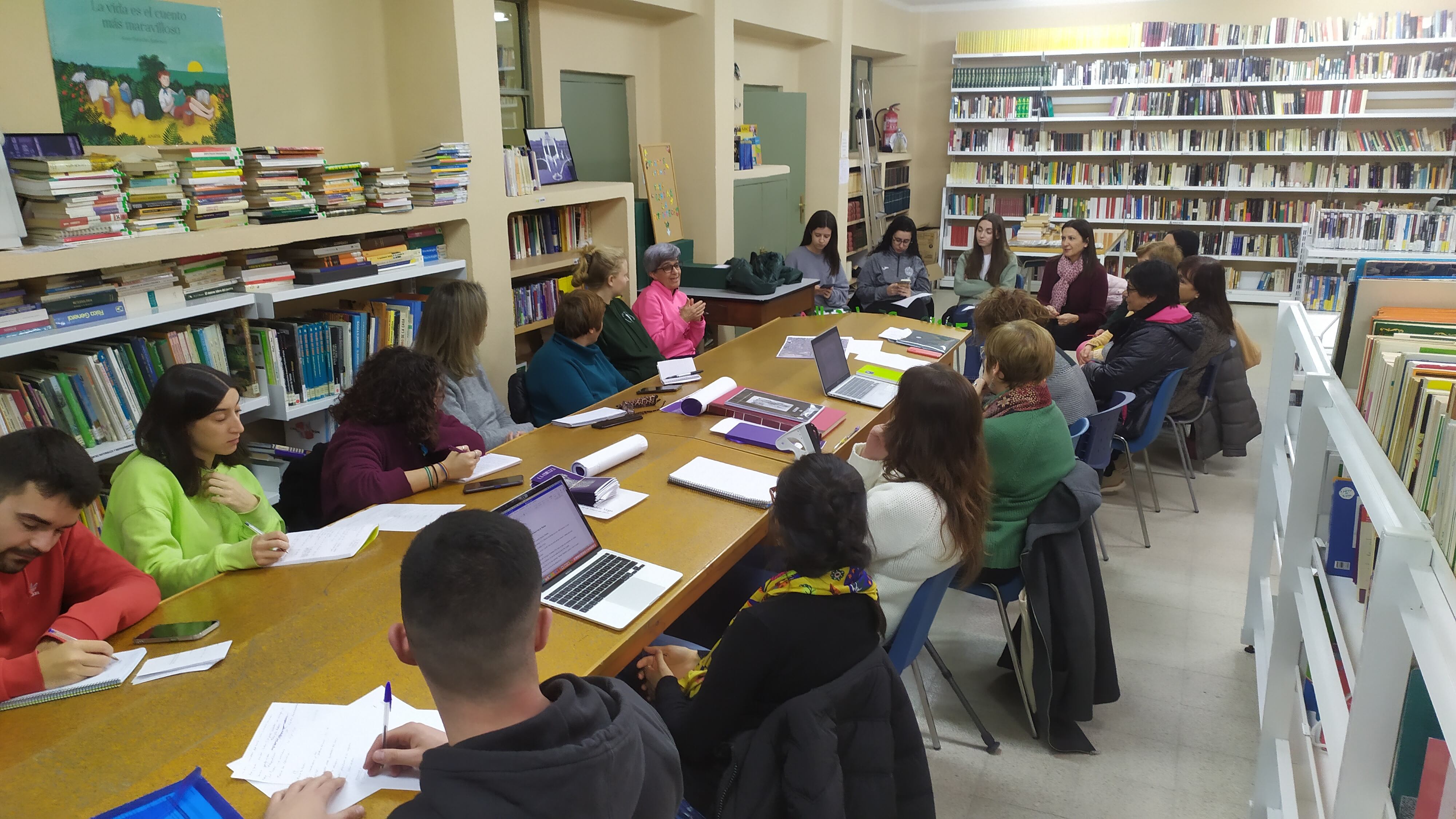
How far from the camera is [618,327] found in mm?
4316

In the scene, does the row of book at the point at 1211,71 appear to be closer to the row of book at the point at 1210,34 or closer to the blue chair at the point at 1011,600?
the row of book at the point at 1210,34

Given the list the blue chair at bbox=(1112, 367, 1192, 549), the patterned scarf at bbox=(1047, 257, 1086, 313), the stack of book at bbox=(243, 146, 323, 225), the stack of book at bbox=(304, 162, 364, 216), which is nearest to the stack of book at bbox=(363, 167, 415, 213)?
the stack of book at bbox=(304, 162, 364, 216)

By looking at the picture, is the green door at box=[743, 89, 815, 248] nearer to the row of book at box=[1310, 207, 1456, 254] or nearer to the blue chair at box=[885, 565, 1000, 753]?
the row of book at box=[1310, 207, 1456, 254]

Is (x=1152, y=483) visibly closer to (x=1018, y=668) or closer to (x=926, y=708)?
(x=1018, y=668)

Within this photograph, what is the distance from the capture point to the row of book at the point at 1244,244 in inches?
360

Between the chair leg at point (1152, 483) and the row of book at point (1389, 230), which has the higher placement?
the row of book at point (1389, 230)

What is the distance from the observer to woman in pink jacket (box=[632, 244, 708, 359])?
4.80m

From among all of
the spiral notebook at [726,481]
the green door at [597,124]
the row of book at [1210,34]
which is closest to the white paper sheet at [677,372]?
the spiral notebook at [726,481]

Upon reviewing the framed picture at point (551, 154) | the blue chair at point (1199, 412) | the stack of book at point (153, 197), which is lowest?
the blue chair at point (1199, 412)

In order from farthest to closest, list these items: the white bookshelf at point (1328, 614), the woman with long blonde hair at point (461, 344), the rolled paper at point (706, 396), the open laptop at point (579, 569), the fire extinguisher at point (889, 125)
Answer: the fire extinguisher at point (889, 125) < the woman with long blonde hair at point (461, 344) < the rolled paper at point (706, 396) < the open laptop at point (579, 569) < the white bookshelf at point (1328, 614)

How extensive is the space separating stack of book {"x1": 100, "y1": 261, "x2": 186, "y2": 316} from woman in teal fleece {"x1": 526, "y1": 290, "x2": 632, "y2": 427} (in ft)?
4.15

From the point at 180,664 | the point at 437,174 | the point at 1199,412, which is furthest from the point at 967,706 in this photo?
the point at 437,174

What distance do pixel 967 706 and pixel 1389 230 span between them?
7402 mm

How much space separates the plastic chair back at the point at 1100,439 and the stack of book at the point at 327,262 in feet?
9.39
